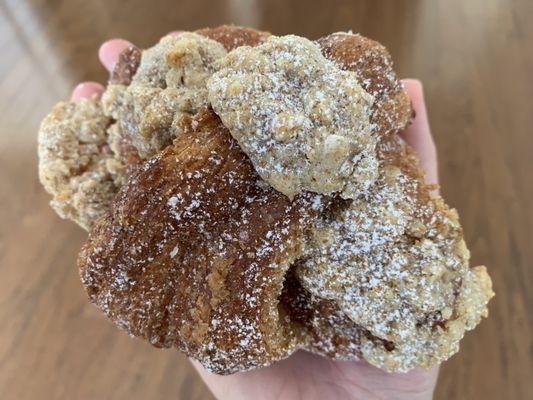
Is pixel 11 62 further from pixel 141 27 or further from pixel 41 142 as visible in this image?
pixel 41 142

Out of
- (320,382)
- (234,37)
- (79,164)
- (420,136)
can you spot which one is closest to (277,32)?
(420,136)

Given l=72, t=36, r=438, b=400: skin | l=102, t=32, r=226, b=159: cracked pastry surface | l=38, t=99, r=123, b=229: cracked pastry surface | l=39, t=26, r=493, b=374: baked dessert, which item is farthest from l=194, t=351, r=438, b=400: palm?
l=102, t=32, r=226, b=159: cracked pastry surface

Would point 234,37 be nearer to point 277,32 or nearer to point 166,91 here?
point 166,91

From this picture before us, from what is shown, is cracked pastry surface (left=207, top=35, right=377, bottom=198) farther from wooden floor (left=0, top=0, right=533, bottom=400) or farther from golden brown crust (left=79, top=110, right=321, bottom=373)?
wooden floor (left=0, top=0, right=533, bottom=400)

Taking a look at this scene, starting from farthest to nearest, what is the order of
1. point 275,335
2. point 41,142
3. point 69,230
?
point 69,230, point 41,142, point 275,335

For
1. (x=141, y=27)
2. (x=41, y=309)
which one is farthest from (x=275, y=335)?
(x=141, y=27)

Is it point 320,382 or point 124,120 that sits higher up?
point 124,120

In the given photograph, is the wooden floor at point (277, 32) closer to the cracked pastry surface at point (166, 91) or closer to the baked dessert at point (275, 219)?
the baked dessert at point (275, 219)
